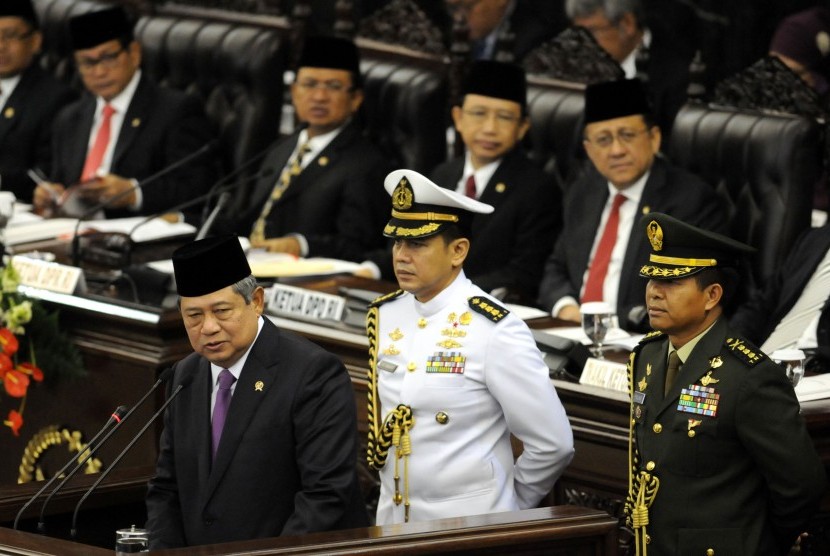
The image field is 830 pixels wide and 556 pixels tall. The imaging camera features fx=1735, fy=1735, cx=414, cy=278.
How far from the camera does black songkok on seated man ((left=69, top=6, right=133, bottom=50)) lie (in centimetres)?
632

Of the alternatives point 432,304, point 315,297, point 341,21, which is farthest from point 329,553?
point 341,21

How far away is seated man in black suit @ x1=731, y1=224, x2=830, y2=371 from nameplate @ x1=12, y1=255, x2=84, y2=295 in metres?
1.90

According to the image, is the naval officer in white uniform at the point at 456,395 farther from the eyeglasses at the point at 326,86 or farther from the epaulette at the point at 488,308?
the eyeglasses at the point at 326,86

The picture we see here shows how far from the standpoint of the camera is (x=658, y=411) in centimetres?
351

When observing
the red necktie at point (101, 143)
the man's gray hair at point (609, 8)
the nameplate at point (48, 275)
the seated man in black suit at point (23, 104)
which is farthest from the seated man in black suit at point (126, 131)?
the man's gray hair at point (609, 8)

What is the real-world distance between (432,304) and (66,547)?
992mm

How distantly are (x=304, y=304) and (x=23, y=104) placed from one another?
8.28 feet

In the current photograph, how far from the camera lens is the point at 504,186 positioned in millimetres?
5379

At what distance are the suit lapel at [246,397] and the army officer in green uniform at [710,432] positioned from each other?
30.7 inches

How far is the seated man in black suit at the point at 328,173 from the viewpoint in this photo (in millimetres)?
5750

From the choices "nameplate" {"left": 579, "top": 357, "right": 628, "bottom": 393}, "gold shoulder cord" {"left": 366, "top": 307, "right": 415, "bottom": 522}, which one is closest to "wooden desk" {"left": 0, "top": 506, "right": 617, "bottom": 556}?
"gold shoulder cord" {"left": 366, "top": 307, "right": 415, "bottom": 522}

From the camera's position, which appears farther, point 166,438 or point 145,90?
point 145,90

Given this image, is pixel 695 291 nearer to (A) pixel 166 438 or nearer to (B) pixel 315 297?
(A) pixel 166 438

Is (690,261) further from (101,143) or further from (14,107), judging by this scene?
(14,107)
